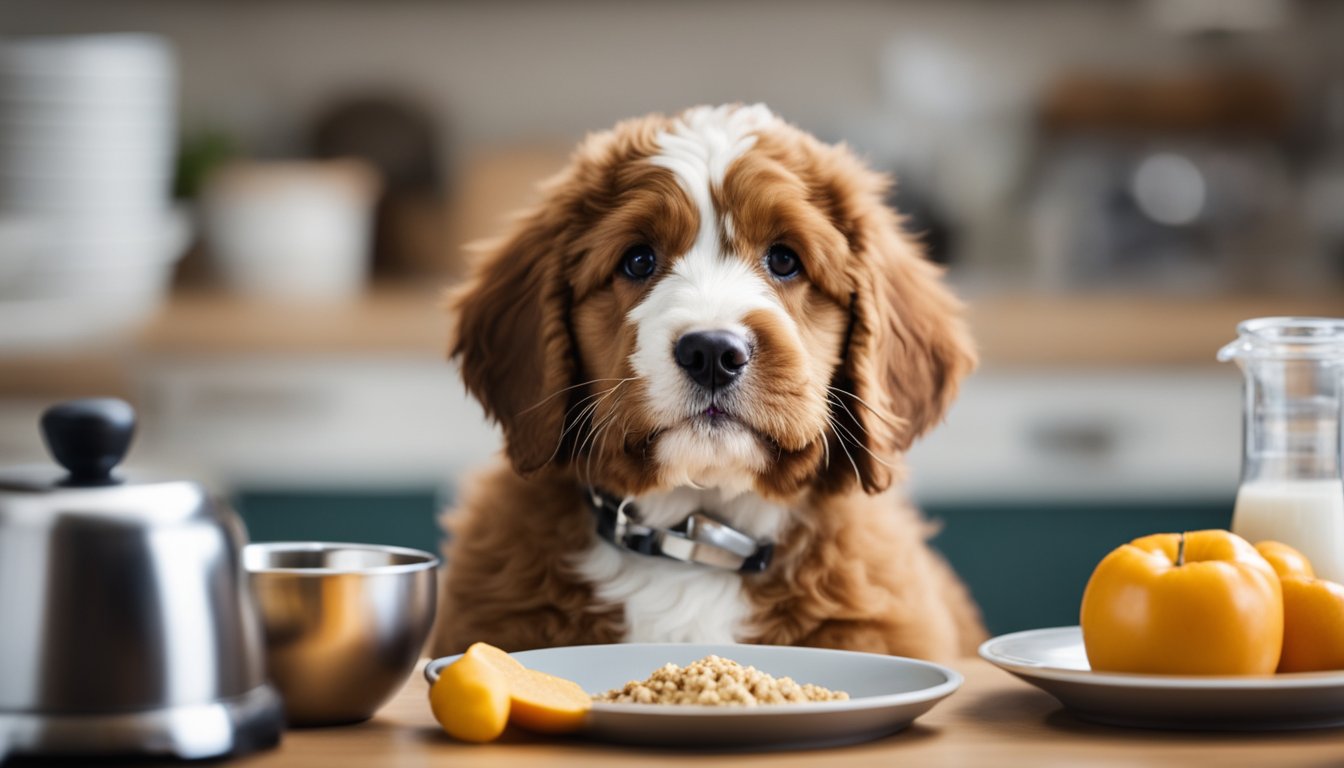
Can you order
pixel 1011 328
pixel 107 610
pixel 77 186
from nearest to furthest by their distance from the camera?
pixel 107 610 → pixel 77 186 → pixel 1011 328

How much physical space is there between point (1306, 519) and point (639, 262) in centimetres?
73

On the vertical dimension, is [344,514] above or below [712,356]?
below

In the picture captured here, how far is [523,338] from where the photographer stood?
5.83ft

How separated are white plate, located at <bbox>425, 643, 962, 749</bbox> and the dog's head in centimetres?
38

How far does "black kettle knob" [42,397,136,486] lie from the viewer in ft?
3.18

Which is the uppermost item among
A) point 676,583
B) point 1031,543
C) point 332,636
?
point 332,636

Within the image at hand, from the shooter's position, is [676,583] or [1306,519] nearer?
[1306,519]

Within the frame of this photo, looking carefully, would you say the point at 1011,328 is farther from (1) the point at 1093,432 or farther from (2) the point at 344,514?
(2) the point at 344,514

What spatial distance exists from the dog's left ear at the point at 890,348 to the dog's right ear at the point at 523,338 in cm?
32

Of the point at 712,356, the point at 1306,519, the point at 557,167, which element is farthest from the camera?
the point at 557,167

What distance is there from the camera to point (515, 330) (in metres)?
1.79

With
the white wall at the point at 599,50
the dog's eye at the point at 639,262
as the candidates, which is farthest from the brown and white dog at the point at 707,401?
the white wall at the point at 599,50

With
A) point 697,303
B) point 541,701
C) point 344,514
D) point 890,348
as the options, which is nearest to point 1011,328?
point 344,514

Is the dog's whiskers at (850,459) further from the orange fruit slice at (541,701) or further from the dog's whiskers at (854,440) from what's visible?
the orange fruit slice at (541,701)
